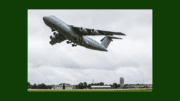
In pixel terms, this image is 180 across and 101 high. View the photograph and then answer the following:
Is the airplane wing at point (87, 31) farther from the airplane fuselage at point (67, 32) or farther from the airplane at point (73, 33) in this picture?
the airplane fuselage at point (67, 32)

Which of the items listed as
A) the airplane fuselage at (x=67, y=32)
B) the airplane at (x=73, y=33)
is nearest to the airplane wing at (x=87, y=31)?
the airplane at (x=73, y=33)

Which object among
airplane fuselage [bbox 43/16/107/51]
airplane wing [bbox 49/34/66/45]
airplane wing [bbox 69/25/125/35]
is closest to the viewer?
airplane fuselage [bbox 43/16/107/51]

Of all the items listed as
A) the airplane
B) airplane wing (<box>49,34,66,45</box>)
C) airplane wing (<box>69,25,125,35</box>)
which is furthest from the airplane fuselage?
airplane wing (<box>49,34,66,45</box>)

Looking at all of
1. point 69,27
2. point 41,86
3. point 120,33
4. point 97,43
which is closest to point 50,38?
point 69,27

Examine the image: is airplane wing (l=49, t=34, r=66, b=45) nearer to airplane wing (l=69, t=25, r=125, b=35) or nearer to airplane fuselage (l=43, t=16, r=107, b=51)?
airplane fuselage (l=43, t=16, r=107, b=51)

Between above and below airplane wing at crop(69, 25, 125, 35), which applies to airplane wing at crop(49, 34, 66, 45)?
below

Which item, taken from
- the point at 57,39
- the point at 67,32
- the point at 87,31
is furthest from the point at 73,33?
the point at 57,39

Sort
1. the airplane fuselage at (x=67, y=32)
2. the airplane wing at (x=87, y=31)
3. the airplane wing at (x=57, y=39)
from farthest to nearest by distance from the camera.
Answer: the airplane wing at (x=57, y=39)
the airplane wing at (x=87, y=31)
the airplane fuselage at (x=67, y=32)

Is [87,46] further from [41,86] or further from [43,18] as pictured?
[41,86]
